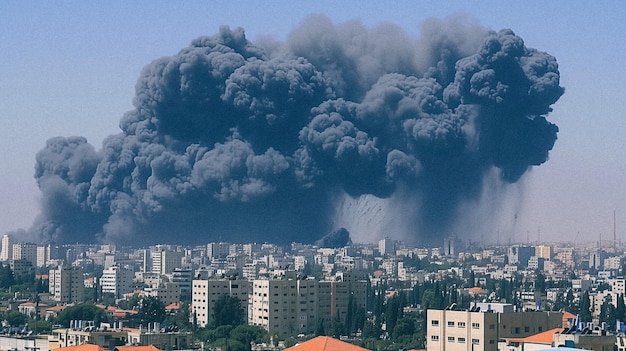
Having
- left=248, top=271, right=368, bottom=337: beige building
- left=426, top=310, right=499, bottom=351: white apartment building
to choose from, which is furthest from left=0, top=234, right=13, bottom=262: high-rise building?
left=426, top=310, right=499, bottom=351: white apartment building

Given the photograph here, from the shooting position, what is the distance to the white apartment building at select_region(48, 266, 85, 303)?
269 ft

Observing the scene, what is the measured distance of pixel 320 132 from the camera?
311 ft

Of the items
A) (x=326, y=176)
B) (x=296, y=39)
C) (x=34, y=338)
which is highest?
(x=296, y=39)

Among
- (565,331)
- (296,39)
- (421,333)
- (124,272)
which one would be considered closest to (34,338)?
(421,333)

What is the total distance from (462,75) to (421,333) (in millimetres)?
38206

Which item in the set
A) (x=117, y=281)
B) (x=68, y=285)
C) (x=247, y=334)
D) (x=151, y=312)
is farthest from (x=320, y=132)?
(x=247, y=334)

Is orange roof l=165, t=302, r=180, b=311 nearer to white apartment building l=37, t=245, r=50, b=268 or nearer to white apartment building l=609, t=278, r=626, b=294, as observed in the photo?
white apartment building l=609, t=278, r=626, b=294

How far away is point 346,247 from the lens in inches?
4225

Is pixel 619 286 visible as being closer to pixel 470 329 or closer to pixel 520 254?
pixel 470 329

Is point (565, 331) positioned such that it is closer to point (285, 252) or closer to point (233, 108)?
point (233, 108)

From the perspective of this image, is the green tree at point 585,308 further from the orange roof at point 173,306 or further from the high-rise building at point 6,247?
the high-rise building at point 6,247

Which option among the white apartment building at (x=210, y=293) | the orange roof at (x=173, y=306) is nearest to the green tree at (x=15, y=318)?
the white apartment building at (x=210, y=293)

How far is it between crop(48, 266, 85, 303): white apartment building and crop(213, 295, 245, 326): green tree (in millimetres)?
19419

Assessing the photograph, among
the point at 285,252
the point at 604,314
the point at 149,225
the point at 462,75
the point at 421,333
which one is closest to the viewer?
the point at 421,333
